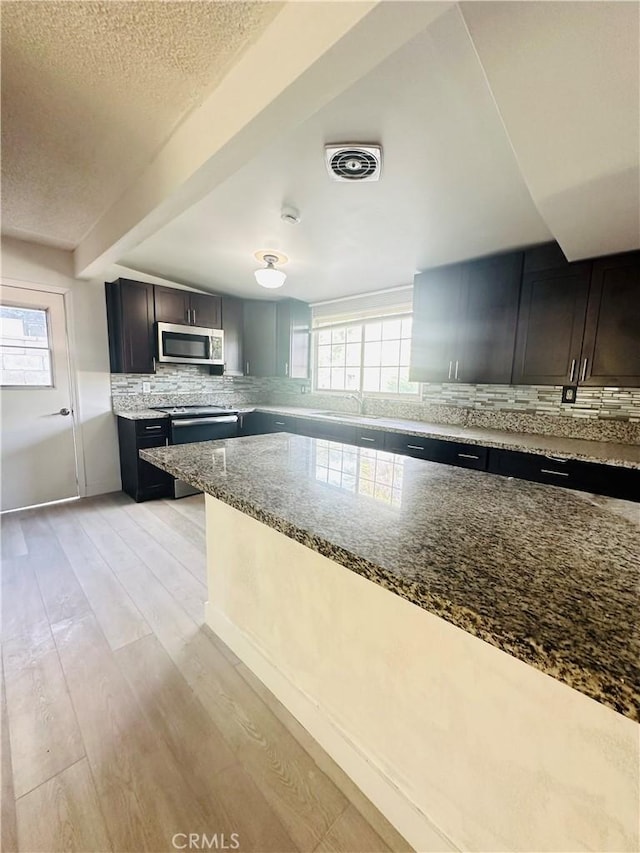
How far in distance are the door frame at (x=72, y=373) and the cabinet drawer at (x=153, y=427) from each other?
0.73m

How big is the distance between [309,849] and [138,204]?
2.94 metres

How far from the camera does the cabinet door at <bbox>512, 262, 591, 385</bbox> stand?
229 cm

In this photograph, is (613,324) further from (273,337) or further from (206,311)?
(206,311)

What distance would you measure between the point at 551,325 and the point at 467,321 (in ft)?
1.93

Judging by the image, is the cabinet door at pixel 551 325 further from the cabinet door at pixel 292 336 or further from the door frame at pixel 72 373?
the door frame at pixel 72 373

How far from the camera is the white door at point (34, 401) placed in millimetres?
3068

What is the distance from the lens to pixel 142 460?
3.39 metres

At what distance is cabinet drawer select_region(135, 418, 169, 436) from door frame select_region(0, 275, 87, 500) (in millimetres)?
730

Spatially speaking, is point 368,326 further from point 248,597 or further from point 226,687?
point 226,687

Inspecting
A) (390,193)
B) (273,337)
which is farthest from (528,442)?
(273,337)

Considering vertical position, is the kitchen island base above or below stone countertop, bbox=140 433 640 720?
below

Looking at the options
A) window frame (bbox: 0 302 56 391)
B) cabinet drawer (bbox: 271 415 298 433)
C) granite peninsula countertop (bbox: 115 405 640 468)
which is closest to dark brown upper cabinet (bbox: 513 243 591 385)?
granite peninsula countertop (bbox: 115 405 640 468)

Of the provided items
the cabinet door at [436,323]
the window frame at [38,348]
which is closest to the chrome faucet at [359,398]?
the cabinet door at [436,323]

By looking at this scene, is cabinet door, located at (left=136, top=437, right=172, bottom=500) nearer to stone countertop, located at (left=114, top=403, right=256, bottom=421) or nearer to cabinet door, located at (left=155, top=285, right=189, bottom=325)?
stone countertop, located at (left=114, top=403, right=256, bottom=421)
